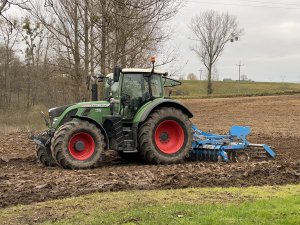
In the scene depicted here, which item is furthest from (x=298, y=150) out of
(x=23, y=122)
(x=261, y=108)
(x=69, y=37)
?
(x=261, y=108)

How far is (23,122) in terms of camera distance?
86.0 feet

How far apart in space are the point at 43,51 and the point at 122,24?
19638 millimetres

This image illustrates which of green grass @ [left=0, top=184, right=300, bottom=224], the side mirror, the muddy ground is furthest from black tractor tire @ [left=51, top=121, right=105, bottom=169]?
green grass @ [left=0, top=184, right=300, bottom=224]

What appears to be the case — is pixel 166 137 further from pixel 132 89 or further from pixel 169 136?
pixel 132 89

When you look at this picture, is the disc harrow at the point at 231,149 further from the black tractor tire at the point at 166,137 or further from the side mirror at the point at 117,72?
the side mirror at the point at 117,72

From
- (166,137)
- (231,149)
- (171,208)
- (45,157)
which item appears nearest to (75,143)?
(45,157)

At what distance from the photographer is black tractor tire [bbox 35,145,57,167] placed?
35.8ft

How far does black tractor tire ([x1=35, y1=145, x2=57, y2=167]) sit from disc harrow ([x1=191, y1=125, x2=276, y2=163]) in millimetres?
3585

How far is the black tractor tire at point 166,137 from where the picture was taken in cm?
1084

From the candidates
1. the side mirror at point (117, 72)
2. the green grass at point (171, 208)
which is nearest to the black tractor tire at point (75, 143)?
the side mirror at point (117, 72)

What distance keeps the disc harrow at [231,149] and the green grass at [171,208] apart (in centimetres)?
357

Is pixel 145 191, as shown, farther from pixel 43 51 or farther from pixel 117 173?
pixel 43 51

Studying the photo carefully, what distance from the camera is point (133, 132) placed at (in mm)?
10945

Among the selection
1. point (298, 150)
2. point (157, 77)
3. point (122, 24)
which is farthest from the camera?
point (122, 24)
